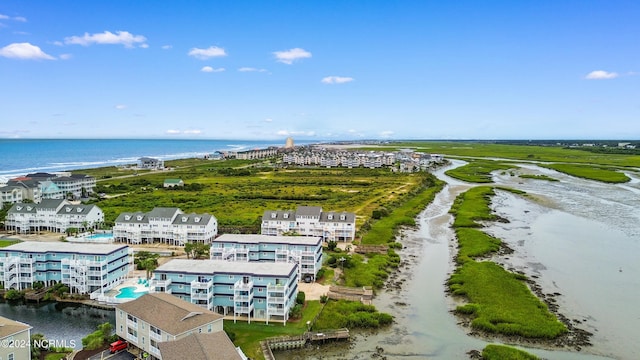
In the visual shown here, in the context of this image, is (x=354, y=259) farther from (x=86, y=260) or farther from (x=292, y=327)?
(x=86, y=260)

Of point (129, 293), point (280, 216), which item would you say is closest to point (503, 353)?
point (129, 293)

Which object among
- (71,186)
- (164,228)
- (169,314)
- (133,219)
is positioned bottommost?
(164,228)

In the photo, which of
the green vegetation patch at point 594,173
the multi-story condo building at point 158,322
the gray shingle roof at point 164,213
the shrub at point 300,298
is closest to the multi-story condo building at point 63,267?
the multi-story condo building at point 158,322

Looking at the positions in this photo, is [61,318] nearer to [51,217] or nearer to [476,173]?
[51,217]

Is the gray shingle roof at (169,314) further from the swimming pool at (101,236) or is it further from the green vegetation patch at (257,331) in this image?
the swimming pool at (101,236)

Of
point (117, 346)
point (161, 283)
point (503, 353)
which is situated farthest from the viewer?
point (161, 283)

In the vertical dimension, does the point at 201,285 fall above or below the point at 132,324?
above

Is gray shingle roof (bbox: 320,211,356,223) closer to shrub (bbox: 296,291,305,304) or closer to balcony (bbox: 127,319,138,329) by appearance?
shrub (bbox: 296,291,305,304)

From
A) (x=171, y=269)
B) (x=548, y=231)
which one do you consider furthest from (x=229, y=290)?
(x=548, y=231)

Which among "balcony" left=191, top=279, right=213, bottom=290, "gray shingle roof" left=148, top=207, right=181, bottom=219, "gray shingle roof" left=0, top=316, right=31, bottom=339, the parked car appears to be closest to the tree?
"gray shingle roof" left=0, top=316, right=31, bottom=339
